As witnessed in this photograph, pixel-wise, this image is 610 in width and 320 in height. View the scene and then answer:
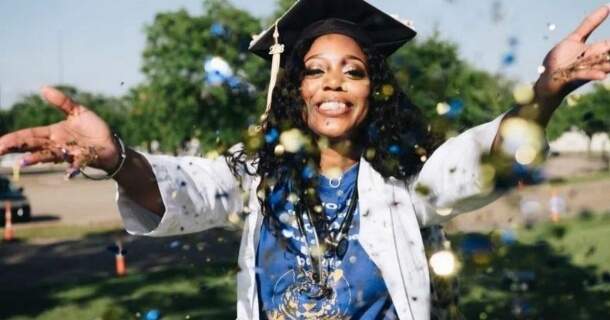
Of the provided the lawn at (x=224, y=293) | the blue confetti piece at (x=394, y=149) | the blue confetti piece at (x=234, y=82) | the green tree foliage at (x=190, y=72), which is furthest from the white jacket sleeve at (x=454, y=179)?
the green tree foliage at (x=190, y=72)

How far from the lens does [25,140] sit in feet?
7.53

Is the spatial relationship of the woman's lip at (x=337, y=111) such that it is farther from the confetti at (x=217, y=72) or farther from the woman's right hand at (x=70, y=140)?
the woman's right hand at (x=70, y=140)

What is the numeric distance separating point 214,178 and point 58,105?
800 mm

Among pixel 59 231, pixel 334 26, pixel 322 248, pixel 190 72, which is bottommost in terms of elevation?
pixel 59 231

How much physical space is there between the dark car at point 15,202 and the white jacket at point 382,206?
1943cm

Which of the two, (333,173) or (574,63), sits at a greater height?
(574,63)

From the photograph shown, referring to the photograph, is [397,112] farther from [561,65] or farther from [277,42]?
[561,65]

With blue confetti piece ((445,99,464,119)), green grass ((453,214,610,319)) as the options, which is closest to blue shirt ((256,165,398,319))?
blue confetti piece ((445,99,464,119))

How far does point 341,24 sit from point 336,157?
62cm

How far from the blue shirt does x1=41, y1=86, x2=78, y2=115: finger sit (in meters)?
0.95

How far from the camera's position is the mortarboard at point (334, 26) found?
3223 millimetres

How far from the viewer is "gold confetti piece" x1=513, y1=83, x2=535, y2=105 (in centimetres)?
254

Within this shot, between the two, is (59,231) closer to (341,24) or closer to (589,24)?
(341,24)

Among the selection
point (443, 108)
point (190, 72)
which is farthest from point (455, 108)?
point (190, 72)
